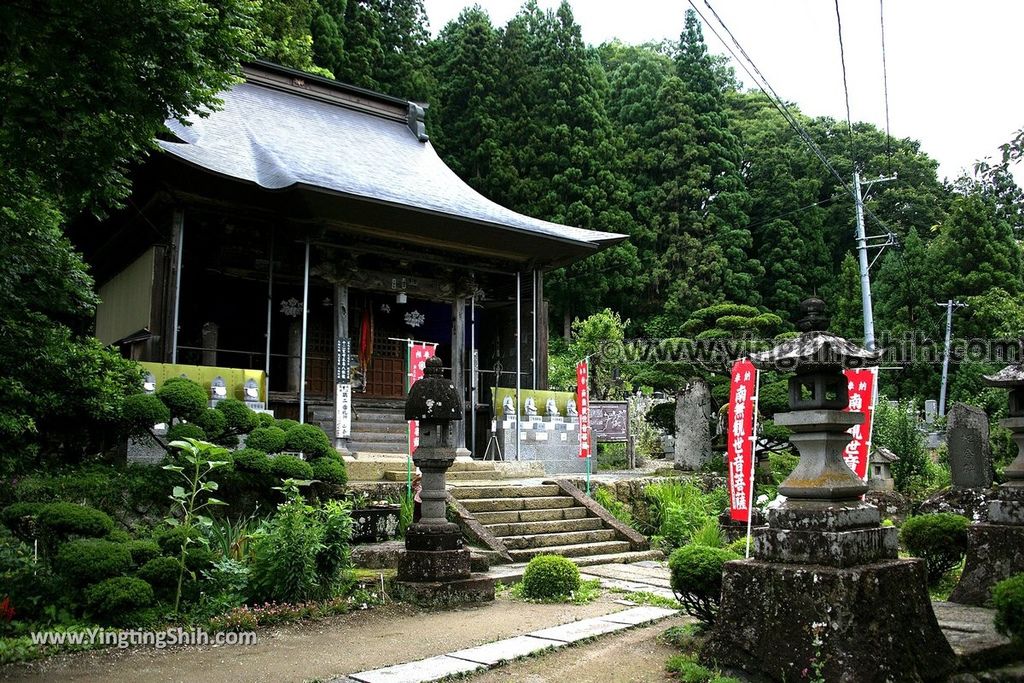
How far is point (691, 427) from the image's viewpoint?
16.5 m

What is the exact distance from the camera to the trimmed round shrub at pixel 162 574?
631 centimetres

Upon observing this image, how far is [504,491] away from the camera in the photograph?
457 inches

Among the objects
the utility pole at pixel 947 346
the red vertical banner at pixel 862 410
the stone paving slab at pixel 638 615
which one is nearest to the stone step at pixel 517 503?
the stone paving slab at pixel 638 615

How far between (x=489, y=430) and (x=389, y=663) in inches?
428

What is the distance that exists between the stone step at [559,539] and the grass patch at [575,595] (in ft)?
5.64

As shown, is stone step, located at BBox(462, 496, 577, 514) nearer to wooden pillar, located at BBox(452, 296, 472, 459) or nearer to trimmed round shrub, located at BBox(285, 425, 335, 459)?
trimmed round shrub, located at BBox(285, 425, 335, 459)

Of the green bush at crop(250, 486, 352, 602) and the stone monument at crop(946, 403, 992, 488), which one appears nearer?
the green bush at crop(250, 486, 352, 602)

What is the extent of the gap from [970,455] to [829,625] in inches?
313

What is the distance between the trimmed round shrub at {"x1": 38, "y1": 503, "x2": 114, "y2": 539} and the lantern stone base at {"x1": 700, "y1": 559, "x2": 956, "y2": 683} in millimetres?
5081

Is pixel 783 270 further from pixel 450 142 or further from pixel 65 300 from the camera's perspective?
pixel 65 300

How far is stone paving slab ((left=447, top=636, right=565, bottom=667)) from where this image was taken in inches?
209

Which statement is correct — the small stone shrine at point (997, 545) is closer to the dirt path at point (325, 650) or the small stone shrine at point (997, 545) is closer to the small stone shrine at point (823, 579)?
the small stone shrine at point (823, 579)

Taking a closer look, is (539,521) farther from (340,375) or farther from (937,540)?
(937,540)

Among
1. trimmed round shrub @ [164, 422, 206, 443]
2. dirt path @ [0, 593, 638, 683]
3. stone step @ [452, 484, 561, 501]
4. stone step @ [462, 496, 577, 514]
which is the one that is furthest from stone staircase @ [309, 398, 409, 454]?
dirt path @ [0, 593, 638, 683]
